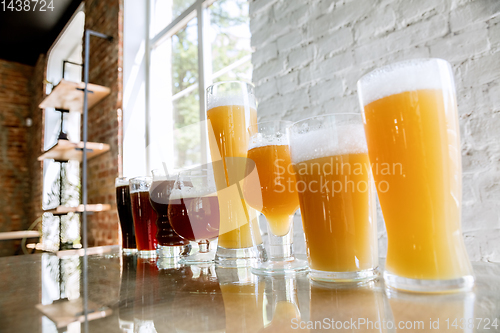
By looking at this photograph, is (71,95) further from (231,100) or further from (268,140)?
(268,140)

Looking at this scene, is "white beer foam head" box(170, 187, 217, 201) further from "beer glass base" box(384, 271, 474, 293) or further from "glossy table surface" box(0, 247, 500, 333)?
"beer glass base" box(384, 271, 474, 293)

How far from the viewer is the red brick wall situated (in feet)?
16.7

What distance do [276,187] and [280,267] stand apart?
0.12m

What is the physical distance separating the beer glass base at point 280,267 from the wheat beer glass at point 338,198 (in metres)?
0.05

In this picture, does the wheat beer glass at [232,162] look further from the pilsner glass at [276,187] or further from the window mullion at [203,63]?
the window mullion at [203,63]

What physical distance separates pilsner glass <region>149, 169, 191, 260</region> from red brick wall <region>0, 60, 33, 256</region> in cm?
538

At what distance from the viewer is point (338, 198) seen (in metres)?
0.44

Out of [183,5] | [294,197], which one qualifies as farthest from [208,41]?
[294,197]

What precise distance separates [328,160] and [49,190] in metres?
5.00

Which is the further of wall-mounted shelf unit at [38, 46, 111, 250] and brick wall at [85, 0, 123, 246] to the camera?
brick wall at [85, 0, 123, 246]

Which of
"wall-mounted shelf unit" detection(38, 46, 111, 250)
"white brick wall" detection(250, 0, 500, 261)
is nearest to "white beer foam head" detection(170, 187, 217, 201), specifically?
"white brick wall" detection(250, 0, 500, 261)

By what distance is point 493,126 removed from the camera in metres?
1.07

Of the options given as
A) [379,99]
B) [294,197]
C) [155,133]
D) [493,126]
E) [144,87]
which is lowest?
[294,197]

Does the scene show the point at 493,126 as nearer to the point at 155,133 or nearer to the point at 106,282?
the point at 106,282
